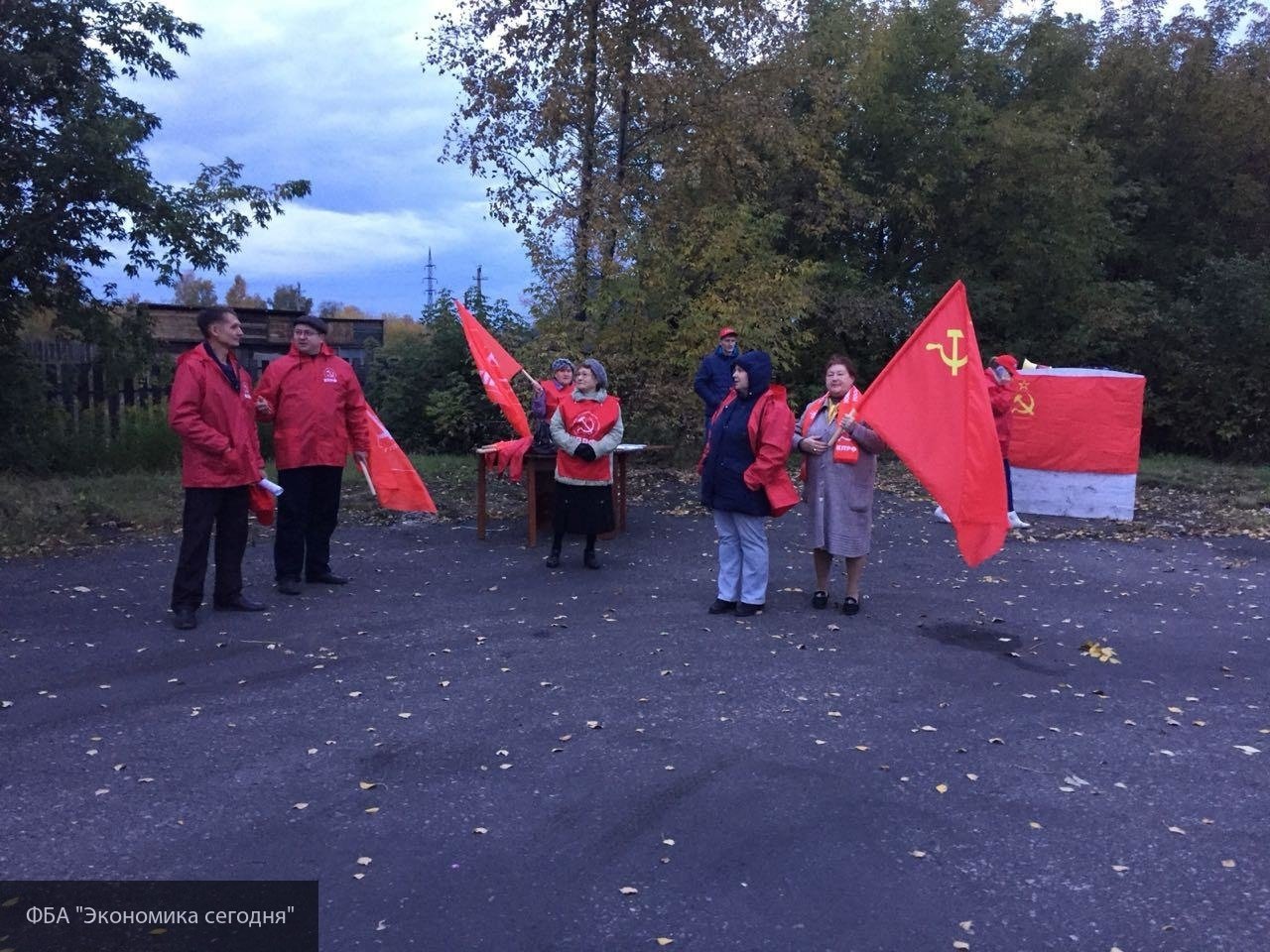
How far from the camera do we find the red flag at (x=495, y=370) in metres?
10.5

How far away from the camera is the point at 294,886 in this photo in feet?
12.7

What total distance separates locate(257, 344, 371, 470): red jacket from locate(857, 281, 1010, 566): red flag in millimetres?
3781

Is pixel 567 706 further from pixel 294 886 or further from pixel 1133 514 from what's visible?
pixel 1133 514

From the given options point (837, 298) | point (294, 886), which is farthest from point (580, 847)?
point (837, 298)

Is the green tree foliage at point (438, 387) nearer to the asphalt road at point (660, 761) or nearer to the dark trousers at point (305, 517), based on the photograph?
the dark trousers at point (305, 517)

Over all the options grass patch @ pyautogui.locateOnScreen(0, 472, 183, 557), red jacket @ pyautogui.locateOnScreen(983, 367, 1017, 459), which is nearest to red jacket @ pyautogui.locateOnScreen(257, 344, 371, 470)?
grass patch @ pyautogui.locateOnScreen(0, 472, 183, 557)

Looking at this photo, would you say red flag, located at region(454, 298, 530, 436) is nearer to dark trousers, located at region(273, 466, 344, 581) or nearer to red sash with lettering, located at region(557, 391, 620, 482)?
red sash with lettering, located at region(557, 391, 620, 482)

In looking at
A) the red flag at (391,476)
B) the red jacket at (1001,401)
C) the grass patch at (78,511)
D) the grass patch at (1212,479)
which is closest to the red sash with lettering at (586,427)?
the red flag at (391,476)

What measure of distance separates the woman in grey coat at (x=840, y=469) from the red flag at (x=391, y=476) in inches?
126

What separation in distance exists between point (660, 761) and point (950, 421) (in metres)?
3.37

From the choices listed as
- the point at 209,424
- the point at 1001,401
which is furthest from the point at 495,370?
the point at 1001,401

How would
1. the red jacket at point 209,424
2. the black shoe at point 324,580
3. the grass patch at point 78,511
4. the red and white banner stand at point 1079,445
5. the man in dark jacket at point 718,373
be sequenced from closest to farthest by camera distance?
the red jacket at point 209,424 < the black shoe at point 324,580 < the grass patch at point 78,511 < the man in dark jacket at point 718,373 < the red and white banner stand at point 1079,445

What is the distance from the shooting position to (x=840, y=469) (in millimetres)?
7703

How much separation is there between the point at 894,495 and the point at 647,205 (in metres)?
4.76
